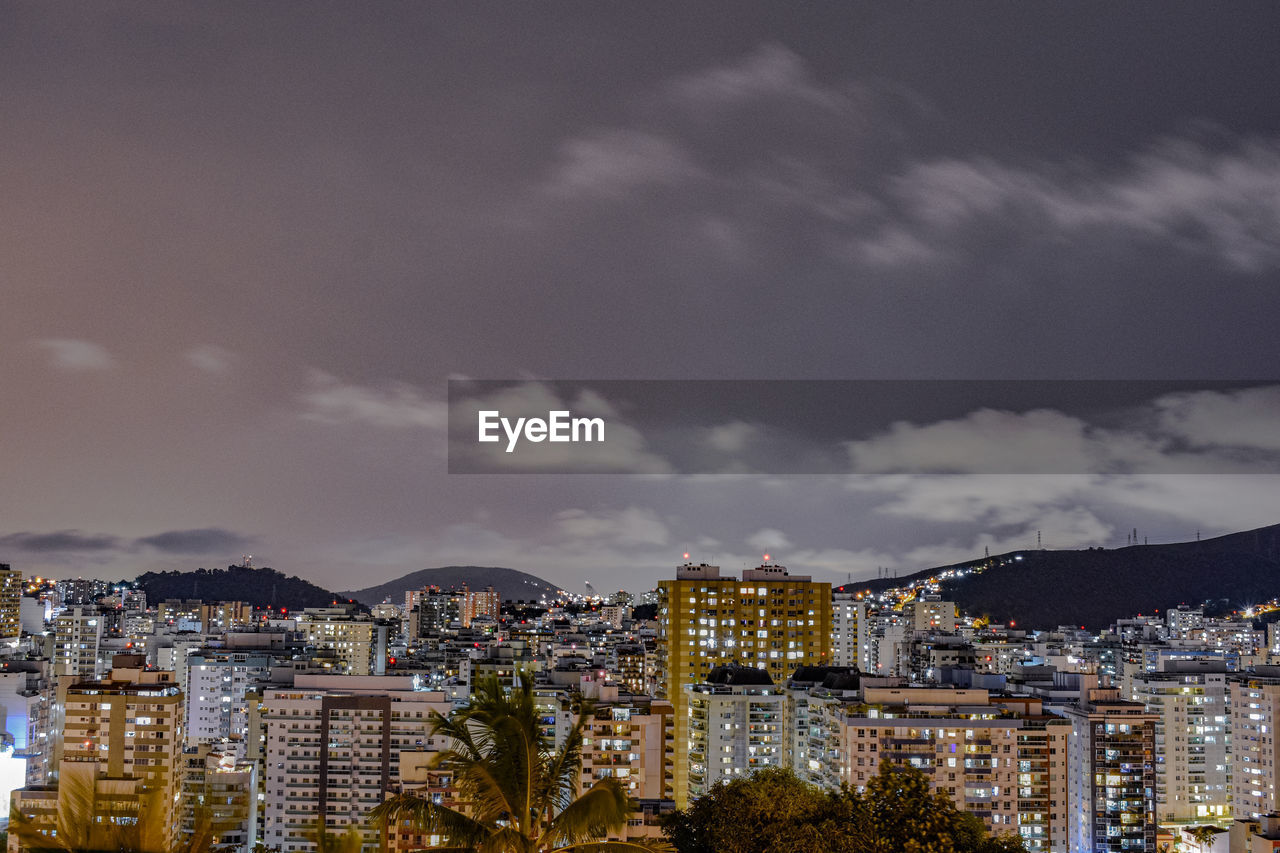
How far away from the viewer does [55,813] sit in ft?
10.3

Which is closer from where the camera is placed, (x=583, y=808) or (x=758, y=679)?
(x=583, y=808)

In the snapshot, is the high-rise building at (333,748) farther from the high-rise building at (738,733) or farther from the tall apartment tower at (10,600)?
the tall apartment tower at (10,600)

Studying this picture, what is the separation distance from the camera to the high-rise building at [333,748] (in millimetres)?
19938

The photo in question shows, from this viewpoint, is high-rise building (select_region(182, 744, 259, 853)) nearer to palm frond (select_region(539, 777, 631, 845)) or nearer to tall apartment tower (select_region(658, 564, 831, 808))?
tall apartment tower (select_region(658, 564, 831, 808))

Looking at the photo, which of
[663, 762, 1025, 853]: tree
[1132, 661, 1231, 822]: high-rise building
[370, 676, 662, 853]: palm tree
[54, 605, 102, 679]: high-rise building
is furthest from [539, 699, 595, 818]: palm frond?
[54, 605, 102, 679]: high-rise building

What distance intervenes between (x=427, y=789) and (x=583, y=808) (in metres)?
9.74

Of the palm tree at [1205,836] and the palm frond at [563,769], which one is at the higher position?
the palm frond at [563,769]

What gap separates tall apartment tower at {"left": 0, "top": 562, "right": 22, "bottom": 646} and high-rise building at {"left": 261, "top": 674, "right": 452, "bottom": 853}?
21.1 metres

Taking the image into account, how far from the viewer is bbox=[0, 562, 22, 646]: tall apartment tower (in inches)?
1512

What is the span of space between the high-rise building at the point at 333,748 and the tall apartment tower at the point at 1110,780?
9.46m

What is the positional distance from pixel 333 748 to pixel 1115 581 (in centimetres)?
4653

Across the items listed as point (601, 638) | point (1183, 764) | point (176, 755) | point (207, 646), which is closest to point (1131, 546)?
point (601, 638)

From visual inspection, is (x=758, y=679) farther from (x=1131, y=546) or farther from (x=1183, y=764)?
(x=1131, y=546)

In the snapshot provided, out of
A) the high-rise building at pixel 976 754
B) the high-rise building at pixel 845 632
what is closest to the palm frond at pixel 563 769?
the high-rise building at pixel 976 754
